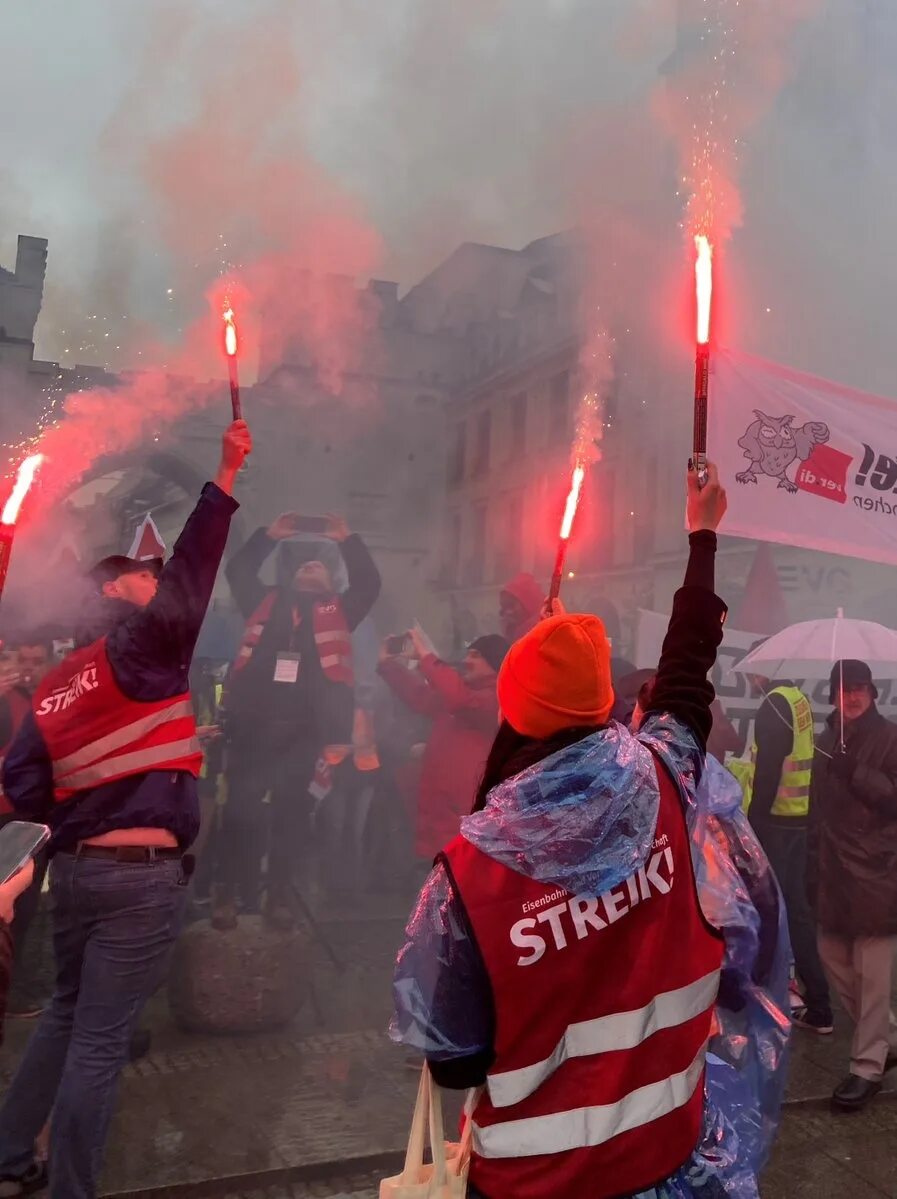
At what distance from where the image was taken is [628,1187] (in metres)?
1.35

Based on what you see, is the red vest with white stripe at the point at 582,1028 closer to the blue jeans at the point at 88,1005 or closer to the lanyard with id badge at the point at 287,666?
the blue jeans at the point at 88,1005

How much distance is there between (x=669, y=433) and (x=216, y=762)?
475 inches

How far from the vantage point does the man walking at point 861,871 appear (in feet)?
11.5

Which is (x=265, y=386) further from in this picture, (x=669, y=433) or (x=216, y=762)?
(x=669, y=433)

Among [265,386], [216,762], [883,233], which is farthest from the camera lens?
[883,233]

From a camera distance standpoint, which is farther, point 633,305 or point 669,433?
point 669,433

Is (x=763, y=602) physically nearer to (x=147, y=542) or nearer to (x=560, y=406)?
(x=147, y=542)

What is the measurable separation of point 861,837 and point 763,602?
4492mm

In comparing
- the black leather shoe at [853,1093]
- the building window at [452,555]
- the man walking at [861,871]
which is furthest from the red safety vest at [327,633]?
the building window at [452,555]

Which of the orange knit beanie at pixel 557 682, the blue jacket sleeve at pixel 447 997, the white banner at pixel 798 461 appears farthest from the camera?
the white banner at pixel 798 461

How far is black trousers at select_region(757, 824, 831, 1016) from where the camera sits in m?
4.06

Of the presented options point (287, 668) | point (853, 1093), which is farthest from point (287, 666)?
point (853, 1093)

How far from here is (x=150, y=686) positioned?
92.5 inches

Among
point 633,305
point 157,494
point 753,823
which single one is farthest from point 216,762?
point 157,494
